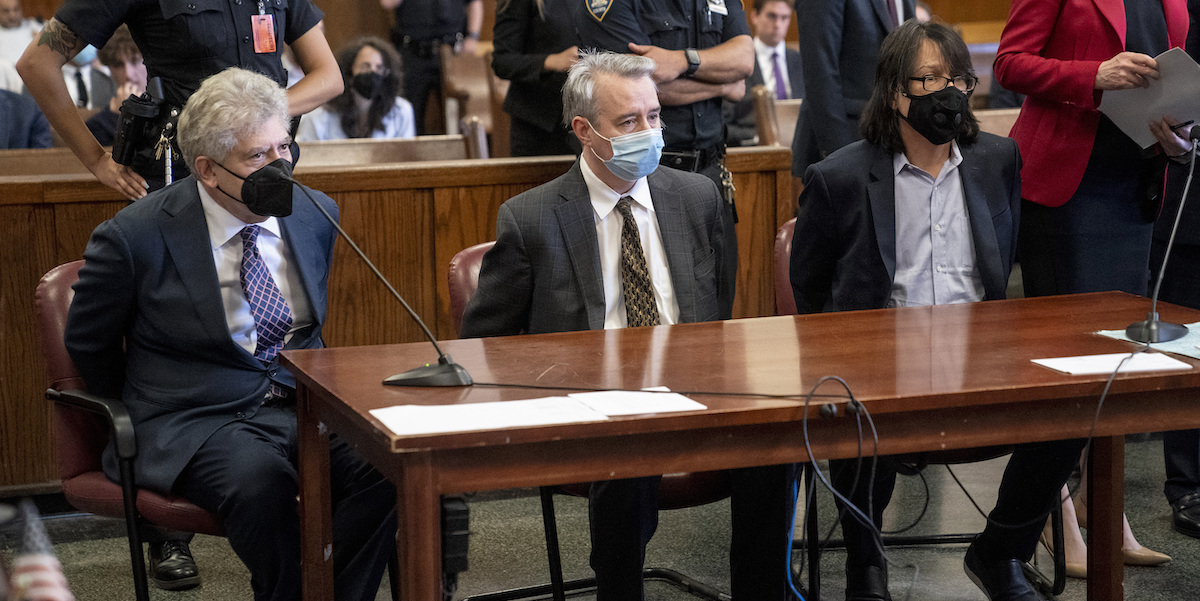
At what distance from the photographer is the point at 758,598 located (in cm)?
238

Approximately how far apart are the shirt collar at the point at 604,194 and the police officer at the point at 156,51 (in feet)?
2.77

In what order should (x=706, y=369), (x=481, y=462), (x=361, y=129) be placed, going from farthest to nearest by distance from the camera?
(x=361, y=129), (x=706, y=369), (x=481, y=462)

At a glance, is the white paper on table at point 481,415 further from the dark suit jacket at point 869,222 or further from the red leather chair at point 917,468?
the dark suit jacket at point 869,222

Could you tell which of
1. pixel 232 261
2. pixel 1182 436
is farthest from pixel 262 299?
pixel 1182 436

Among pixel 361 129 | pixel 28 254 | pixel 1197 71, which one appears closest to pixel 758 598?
pixel 1197 71

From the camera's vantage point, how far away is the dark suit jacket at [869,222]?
2.67 meters

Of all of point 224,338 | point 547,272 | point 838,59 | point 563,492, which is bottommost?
point 563,492

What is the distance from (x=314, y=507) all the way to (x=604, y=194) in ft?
2.87

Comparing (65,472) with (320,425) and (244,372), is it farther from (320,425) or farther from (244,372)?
(320,425)

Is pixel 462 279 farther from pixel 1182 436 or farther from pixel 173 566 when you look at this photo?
pixel 1182 436

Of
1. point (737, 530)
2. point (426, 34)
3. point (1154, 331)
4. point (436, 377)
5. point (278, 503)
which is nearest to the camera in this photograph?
point (436, 377)

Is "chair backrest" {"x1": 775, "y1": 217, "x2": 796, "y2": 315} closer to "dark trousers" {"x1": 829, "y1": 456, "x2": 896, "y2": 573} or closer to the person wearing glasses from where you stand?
the person wearing glasses

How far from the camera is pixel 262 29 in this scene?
2.96m

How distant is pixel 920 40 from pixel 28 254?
2224 mm
